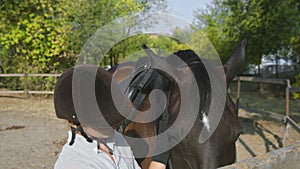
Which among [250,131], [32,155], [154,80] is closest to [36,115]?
[32,155]

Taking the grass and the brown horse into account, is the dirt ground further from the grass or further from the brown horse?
the brown horse

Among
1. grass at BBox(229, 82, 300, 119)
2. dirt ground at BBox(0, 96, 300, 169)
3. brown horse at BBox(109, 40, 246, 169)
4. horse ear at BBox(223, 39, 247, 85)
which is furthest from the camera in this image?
grass at BBox(229, 82, 300, 119)

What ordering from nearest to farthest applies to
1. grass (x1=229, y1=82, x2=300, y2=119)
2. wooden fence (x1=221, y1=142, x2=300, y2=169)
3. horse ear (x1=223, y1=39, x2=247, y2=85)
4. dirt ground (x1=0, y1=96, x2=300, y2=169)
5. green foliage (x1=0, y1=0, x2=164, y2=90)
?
1. wooden fence (x1=221, y1=142, x2=300, y2=169)
2. horse ear (x1=223, y1=39, x2=247, y2=85)
3. dirt ground (x1=0, y1=96, x2=300, y2=169)
4. grass (x1=229, y1=82, x2=300, y2=119)
5. green foliage (x1=0, y1=0, x2=164, y2=90)

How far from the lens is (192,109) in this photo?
1530 mm

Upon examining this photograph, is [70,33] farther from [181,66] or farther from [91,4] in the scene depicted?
[181,66]

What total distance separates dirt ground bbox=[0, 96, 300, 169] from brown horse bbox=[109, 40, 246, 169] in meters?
2.99

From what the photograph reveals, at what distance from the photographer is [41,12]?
10391 mm

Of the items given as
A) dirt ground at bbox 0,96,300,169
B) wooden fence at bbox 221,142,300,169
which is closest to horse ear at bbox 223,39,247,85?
wooden fence at bbox 221,142,300,169

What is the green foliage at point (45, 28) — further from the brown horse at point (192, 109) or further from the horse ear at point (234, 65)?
the horse ear at point (234, 65)

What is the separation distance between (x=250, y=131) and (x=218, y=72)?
5354 millimetres

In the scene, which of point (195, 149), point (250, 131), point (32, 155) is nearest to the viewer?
point (195, 149)

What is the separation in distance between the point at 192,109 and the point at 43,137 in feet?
16.7

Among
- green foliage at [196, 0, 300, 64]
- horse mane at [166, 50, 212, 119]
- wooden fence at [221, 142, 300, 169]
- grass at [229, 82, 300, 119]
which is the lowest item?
grass at [229, 82, 300, 119]

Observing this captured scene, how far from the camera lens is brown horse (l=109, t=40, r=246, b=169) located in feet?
4.66
